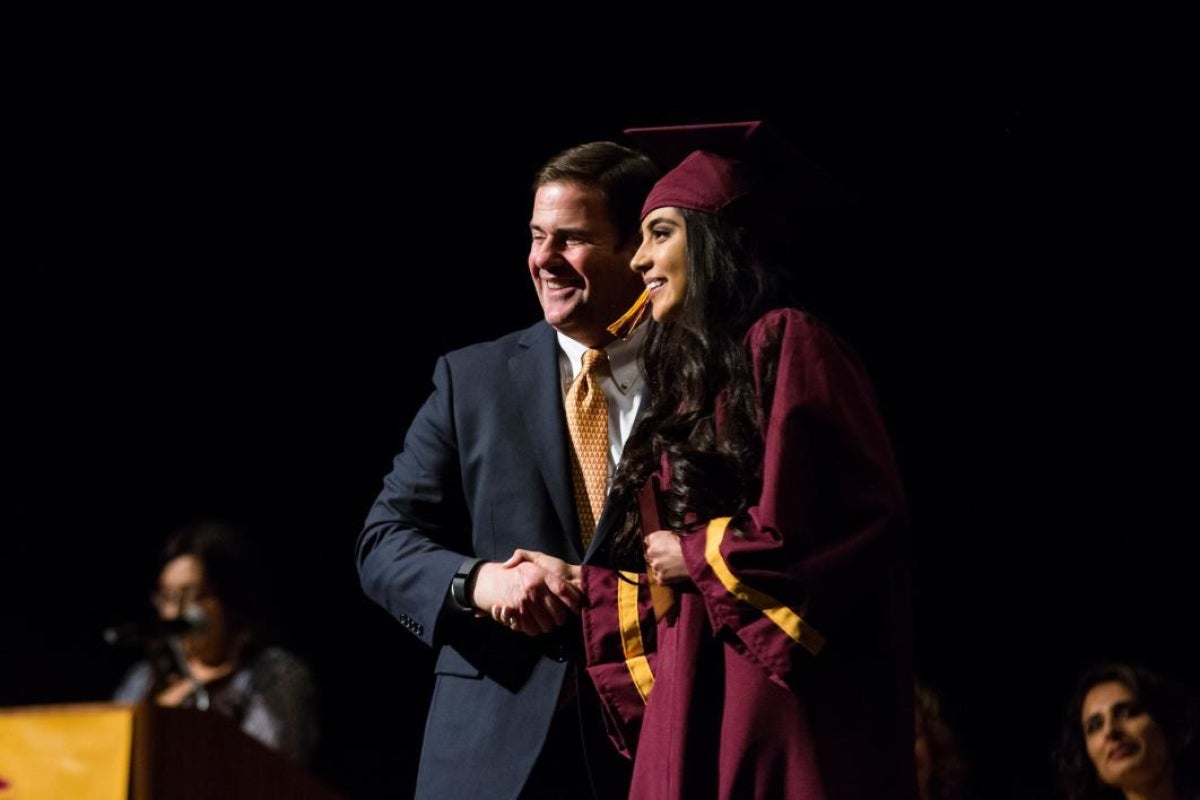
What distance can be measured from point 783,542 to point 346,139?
264 centimetres

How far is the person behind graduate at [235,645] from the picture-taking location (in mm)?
4035

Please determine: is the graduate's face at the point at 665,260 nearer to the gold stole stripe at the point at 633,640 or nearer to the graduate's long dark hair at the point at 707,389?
the graduate's long dark hair at the point at 707,389

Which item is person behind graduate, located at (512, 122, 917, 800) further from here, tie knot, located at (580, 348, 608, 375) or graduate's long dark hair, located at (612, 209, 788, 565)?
tie knot, located at (580, 348, 608, 375)

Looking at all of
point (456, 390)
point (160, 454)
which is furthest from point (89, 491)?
point (456, 390)

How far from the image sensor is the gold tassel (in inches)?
111

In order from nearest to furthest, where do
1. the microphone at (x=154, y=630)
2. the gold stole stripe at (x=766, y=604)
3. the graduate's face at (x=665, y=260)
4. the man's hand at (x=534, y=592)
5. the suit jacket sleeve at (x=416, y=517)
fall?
1. the gold stole stripe at (x=766, y=604)
2. the graduate's face at (x=665, y=260)
3. the man's hand at (x=534, y=592)
4. the microphone at (x=154, y=630)
5. the suit jacket sleeve at (x=416, y=517)

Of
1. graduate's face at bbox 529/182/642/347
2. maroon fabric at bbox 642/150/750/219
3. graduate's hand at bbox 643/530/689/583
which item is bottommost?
graduate's hand at bbox 643/530/689/583

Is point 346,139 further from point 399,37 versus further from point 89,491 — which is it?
point 89,491

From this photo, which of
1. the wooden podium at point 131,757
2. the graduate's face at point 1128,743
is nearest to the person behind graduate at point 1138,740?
the graduate's face at point 1128,743

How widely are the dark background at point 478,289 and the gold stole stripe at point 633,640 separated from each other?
5.82ft

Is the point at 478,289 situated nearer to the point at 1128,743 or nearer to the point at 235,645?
the point at 235,645

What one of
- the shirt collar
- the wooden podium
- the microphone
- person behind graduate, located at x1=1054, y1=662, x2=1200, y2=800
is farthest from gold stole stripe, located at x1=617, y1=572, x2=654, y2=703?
person behind graduate, located at x1=1054, y1=662, x2=1200, y2=800

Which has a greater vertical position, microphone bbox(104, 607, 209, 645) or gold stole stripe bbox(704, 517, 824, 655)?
gold stole stripe bbox(704, 517, 824, 655)

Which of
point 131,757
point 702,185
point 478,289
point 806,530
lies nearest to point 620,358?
point 702,185
